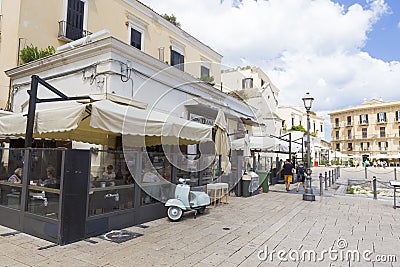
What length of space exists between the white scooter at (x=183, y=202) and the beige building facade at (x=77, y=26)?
5.19m

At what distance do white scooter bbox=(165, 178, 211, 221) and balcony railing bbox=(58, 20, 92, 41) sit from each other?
31.7 feet

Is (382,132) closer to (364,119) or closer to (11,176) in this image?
(364,119)

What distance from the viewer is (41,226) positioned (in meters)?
5.24

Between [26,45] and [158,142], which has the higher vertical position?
[26,45]

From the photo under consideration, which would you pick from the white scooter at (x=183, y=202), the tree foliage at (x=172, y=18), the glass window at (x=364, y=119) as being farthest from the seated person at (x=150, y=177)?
the glass window at (x=364, y=119)

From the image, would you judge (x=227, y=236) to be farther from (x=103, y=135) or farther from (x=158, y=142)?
(x=103, y=135)

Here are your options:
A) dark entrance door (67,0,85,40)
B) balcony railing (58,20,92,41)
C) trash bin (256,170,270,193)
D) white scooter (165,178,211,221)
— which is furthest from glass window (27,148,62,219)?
trash bin (256,170,270,193)

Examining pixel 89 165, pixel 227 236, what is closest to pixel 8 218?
pixel 89 165

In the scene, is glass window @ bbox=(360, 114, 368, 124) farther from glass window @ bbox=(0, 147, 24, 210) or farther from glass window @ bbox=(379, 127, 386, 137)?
glass window @ bbox=(0, 147, 24, 210)

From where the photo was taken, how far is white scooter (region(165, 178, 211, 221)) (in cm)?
685

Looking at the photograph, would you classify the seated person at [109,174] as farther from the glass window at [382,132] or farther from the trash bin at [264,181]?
the glass window at [382,132]

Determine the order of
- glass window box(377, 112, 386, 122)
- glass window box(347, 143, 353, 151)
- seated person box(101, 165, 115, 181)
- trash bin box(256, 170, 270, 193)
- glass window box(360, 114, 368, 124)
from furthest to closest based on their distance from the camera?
1. glass window box(347, 143, 353, 151)
2. glass window box(360, 114, 368, 124)
3. glass window box(377, 112, 386, 122)
4. trash bin box(256, 170, 270, 193)
5. seated person box(101, 165, 115, 181)

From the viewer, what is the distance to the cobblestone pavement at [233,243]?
440cm

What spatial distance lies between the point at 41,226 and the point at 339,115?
7521 centimetres
